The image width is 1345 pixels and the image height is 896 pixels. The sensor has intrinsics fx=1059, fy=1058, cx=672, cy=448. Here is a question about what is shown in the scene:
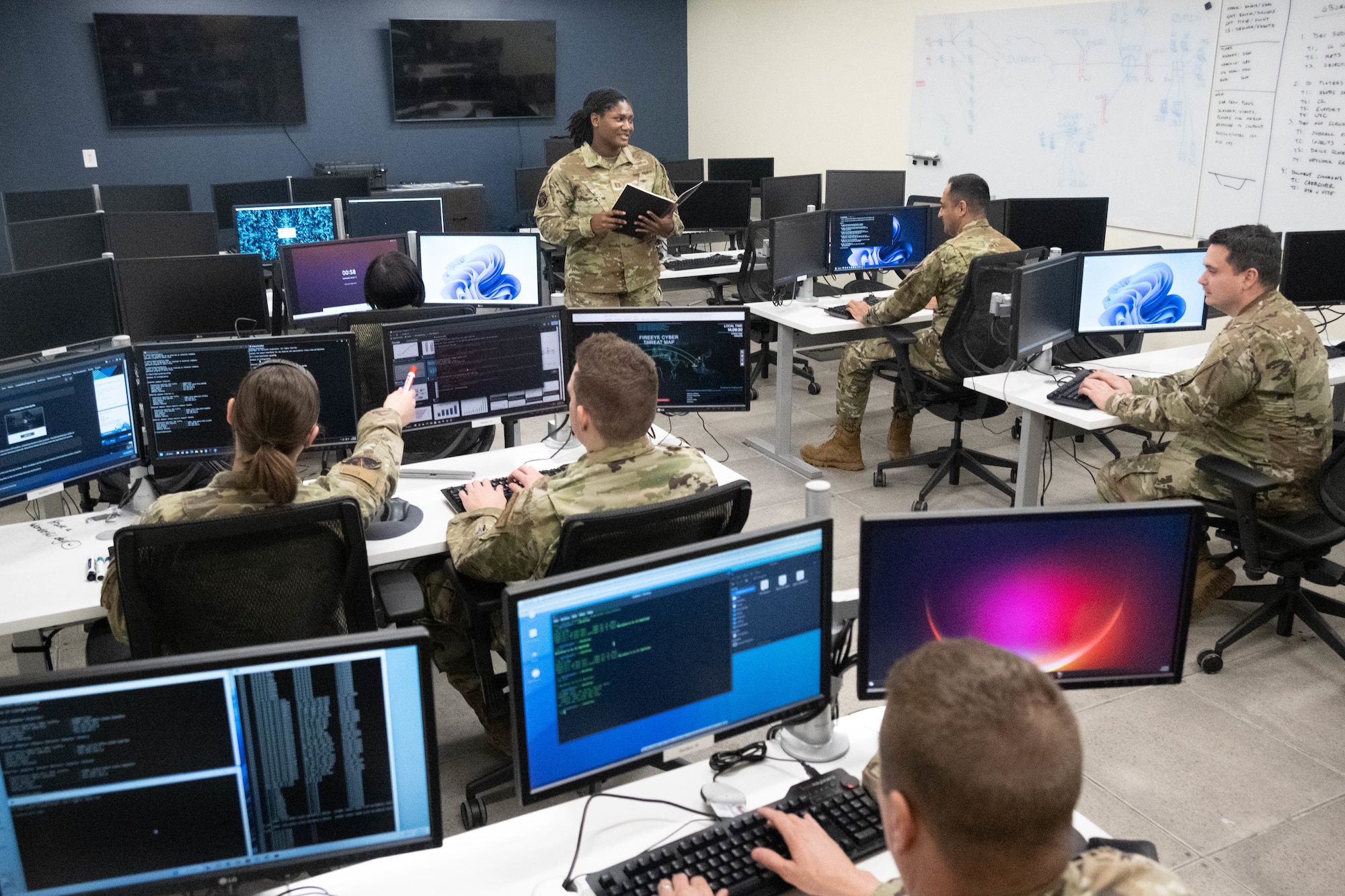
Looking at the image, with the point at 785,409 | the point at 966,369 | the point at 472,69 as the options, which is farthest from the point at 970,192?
the point at 472,69

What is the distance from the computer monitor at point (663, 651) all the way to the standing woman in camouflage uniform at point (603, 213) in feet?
10.2

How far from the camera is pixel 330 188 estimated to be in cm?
664

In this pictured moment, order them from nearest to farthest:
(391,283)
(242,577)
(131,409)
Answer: (242,577)
(131,409)
(391,283)

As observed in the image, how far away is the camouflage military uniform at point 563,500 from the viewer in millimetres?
2219

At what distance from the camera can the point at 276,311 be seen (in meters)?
4.77

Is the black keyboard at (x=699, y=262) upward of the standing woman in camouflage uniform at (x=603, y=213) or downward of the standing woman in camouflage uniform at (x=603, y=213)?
downward

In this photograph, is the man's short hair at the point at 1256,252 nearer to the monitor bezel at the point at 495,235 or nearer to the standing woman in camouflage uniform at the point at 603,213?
the standing woman in camouflage uniform at the point at 603,213

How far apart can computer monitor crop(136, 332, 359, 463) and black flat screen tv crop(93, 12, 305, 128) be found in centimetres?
606

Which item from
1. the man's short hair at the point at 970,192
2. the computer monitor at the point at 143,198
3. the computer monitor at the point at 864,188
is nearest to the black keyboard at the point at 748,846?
the man's short hair at the point at 970,192

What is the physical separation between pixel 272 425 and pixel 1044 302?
116 inches

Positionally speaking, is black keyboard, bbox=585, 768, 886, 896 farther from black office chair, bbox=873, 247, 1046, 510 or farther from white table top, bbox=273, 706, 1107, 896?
black office chair, bbox=873, 247, 1046, 510

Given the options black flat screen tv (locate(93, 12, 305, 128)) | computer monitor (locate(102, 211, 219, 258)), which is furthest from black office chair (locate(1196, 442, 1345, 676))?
black flat screen tv (locate(93, 12, 305, 128))

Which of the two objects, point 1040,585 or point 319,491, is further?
point 319,491

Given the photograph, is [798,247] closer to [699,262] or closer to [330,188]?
[699,262]
